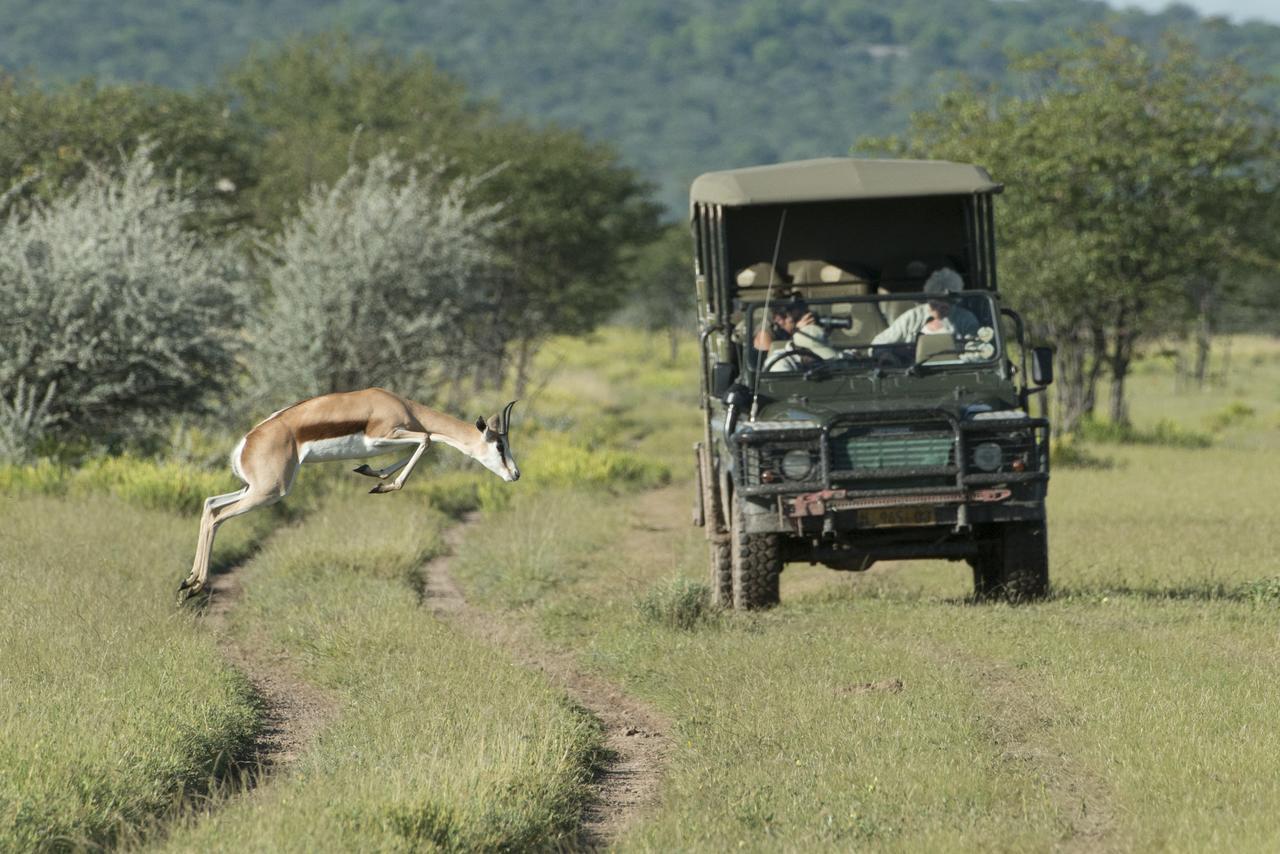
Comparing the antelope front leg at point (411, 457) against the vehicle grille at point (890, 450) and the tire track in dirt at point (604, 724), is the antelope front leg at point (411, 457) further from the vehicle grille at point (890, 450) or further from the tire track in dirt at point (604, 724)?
the vehicle grille at point (890, 450)

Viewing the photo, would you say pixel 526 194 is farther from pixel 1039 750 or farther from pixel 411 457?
pixel 411 457

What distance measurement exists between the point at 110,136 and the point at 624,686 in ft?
82.0

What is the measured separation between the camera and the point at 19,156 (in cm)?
3086

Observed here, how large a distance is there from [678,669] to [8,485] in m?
9.32

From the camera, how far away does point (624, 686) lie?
984cm

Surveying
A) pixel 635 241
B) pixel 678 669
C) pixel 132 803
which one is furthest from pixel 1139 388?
pixel 132 803

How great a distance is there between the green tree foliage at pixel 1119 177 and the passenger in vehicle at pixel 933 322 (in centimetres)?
1633

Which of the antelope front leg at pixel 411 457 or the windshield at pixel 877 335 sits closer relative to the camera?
the antelope front leg at pixel 411 457

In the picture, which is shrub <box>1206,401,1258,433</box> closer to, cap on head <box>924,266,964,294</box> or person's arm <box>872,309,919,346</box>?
cap on head <box>924,266,964,294</box>

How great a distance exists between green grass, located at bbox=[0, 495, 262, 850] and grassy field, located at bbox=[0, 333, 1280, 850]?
0.9 inches

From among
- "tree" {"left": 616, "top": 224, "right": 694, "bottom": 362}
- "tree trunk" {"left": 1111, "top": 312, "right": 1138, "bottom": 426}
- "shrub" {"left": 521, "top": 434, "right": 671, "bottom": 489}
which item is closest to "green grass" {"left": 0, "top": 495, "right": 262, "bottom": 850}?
"shrub" {"left": 521, "top": 434, "right": 671, "bottom": 489}

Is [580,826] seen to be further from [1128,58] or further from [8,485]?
[1128,58]

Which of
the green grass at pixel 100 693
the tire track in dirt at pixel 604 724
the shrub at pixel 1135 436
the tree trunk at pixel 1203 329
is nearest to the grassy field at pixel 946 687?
the tire track in dirt at pixel 604 724

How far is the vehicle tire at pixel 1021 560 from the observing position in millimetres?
11594
